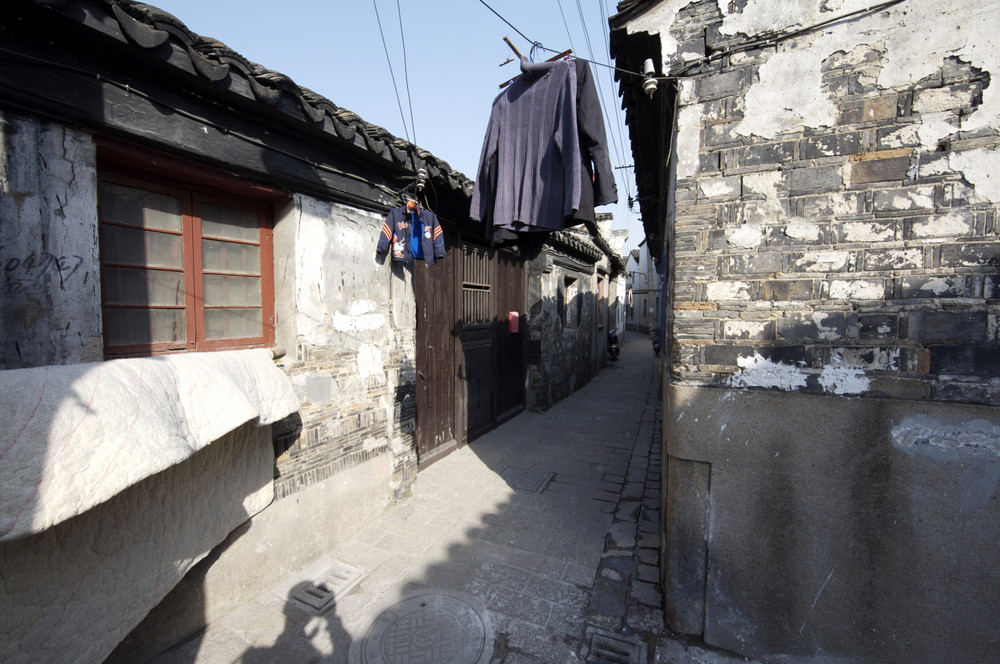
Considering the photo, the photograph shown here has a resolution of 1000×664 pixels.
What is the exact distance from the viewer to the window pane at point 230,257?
2.87 meters

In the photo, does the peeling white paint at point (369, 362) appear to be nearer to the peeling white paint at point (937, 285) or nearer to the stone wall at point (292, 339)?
the stone wall at point (292, 339)

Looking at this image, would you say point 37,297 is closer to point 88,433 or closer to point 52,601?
point 88,433

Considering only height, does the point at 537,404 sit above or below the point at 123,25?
below

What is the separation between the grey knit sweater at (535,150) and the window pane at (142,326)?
235cm

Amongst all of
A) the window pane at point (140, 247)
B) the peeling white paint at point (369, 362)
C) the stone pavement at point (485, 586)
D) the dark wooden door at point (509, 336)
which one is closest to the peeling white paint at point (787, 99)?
the stone pavement at point (485, 586)

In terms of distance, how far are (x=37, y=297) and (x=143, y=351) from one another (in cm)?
59

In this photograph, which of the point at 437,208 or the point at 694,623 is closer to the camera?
the point at 694,623

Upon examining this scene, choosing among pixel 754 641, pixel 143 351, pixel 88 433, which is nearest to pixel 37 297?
pixel 143 351

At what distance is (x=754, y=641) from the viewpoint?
2484mm

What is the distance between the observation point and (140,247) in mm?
2545

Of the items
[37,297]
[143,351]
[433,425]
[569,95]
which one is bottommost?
[433,425]

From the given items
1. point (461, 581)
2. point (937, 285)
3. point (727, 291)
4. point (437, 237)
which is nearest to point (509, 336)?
point (437, 237)

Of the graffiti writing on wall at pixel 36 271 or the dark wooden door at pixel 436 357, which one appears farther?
the dark wooden door at pixel 436 357

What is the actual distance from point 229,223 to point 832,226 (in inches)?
152
